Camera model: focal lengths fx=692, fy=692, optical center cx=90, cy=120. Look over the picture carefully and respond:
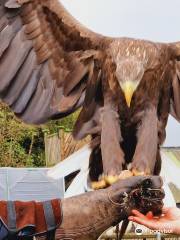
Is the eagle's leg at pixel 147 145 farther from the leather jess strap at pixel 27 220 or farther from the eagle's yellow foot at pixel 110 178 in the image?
the leather jess strap at pixel 27 220

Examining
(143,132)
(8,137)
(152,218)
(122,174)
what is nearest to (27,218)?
(152,218)

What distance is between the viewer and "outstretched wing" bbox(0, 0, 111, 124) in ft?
14.4

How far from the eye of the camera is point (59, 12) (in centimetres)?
432

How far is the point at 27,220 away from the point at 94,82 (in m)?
2.50

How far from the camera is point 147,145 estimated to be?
3875 millimetres

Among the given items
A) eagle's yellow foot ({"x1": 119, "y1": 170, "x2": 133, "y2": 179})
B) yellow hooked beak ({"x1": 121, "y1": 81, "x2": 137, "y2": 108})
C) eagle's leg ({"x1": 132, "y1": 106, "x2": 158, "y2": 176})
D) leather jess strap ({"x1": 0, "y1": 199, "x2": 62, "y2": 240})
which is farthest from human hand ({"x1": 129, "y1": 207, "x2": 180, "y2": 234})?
yellow hooked beak ({"x1": 121, "y1": 81, "x2": 137, "y2": 108})

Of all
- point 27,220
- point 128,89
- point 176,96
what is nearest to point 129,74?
point 128,89

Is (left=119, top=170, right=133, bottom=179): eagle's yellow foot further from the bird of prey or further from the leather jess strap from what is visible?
the leather jess strap

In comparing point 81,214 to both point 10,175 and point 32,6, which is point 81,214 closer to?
point 32,6

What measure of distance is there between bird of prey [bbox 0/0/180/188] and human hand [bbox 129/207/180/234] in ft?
3.75

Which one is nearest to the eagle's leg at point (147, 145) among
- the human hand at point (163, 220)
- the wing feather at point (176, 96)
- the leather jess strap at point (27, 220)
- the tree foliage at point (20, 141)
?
the wing feather at point (176, 96)

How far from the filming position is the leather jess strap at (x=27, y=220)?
6.15 ft

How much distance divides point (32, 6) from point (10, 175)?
5.54 m

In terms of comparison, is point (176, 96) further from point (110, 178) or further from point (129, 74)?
point (110, 178)
